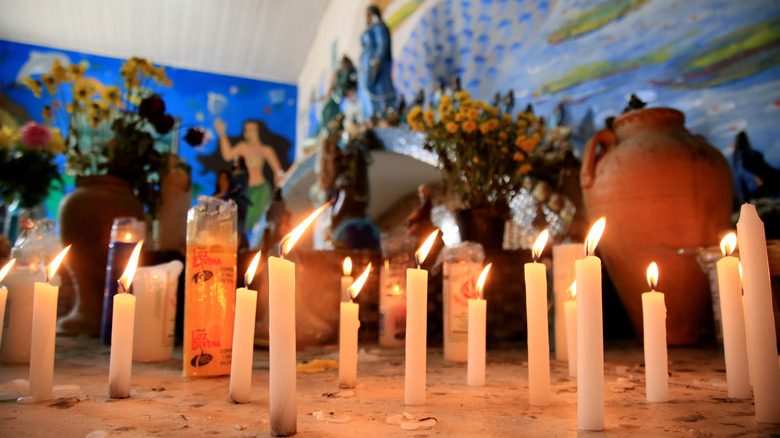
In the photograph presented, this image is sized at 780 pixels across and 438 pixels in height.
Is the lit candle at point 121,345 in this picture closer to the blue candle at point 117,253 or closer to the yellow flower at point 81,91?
the blue candle at point 117,253

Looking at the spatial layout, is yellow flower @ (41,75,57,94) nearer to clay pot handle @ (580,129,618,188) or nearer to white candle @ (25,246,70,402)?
white candle @ (25,246,70,402)

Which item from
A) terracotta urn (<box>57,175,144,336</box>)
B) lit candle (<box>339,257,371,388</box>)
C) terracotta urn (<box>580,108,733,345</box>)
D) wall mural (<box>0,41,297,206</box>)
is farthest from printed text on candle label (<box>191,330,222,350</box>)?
wall mural (<box>0,41,297,206</box>)

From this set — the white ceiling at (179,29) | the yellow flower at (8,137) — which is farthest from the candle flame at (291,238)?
the white ceiling at (179,29)

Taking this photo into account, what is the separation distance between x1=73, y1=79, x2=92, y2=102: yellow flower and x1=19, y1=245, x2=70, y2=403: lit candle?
1398mm

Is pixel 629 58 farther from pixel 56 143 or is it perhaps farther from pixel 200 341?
pixel 56 143

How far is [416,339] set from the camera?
31.8 inches

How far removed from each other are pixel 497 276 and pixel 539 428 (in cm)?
104

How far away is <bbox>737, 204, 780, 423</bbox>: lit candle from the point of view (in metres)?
0.65

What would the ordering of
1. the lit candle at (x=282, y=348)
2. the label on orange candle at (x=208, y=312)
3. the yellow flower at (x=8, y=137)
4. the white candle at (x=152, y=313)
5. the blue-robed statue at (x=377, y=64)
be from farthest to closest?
the blue-robed statue at (x=377, y=64) < the yellow flower at (x=8, y=137) < the white candle at (x=152, y=313) < the label on orange candle at (x=208, y=312) < the lit candle at (x=282, y=348)

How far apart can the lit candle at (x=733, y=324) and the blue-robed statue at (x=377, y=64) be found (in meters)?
3.46

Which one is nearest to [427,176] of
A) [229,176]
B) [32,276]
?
[229,176]

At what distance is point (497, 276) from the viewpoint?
66.2 inches

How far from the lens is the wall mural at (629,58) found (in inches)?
64.5

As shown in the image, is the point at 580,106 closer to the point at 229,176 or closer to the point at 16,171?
the point at 229,176
